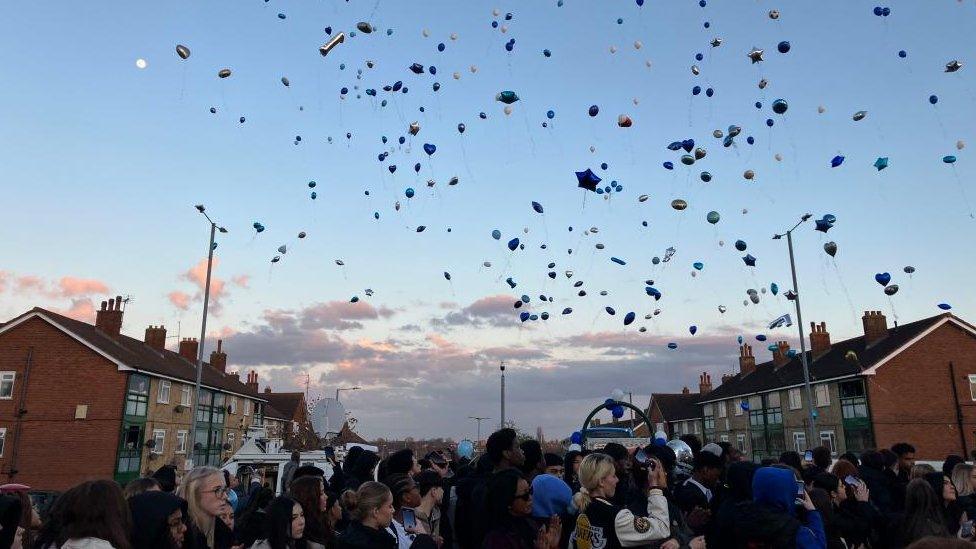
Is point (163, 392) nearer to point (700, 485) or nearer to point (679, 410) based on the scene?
point (700, 485)

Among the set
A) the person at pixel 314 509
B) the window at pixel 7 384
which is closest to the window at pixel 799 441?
the person at pixel 314 509

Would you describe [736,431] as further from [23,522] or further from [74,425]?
[23,522]

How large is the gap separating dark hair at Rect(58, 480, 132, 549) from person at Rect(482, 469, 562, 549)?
7.66 feet

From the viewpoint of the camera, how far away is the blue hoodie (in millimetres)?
4309

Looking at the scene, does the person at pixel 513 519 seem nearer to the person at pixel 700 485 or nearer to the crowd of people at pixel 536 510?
the crowd of people at pixel 536 510

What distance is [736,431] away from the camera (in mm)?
56812

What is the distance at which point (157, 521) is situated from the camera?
4281mm

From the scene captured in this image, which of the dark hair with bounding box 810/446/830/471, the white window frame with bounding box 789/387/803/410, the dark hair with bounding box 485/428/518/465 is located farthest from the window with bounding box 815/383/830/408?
the dark hair with bounding box 485/428/518/465

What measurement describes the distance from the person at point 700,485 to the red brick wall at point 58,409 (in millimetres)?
38681

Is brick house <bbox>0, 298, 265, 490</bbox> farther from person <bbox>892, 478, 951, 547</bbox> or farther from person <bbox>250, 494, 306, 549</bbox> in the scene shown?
person <bbox>892, 478, 951, 547</bbox>

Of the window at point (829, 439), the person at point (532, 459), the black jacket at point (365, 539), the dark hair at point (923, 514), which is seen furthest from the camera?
the window at point (829, 439)

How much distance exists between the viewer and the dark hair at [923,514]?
18.9 feet

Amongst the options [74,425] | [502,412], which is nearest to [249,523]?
[502,412]

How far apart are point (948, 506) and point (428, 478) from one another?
5.44 m
